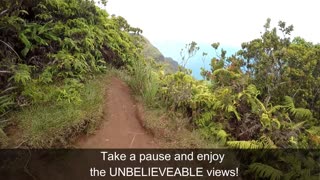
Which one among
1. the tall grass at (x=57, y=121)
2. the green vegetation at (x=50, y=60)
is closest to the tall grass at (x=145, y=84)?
the green vegetation at (x=50, y=60)

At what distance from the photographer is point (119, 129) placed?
6773mm

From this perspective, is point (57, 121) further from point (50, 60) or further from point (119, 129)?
point (50, 60)

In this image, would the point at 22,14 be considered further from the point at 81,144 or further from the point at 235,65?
the point at 235,65

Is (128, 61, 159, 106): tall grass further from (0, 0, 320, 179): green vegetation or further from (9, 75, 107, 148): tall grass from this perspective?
(9, 75, 107, 148): tall grass

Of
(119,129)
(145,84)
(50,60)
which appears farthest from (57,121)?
(145,84)

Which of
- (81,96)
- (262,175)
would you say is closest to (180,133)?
(262,175)

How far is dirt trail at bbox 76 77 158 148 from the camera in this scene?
629 cm

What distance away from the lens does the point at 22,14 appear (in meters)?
7.99

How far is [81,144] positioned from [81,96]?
1404 millimetres

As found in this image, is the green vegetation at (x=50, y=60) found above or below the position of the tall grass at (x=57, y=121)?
above

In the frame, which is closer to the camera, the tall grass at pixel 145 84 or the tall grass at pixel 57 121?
the tall grass at pixel 57 121

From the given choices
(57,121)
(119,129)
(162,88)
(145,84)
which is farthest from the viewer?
(145,84)

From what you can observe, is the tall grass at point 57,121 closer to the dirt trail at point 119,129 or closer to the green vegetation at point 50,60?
the green vegetation at point 50,60

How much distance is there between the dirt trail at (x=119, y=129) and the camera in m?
6.29
